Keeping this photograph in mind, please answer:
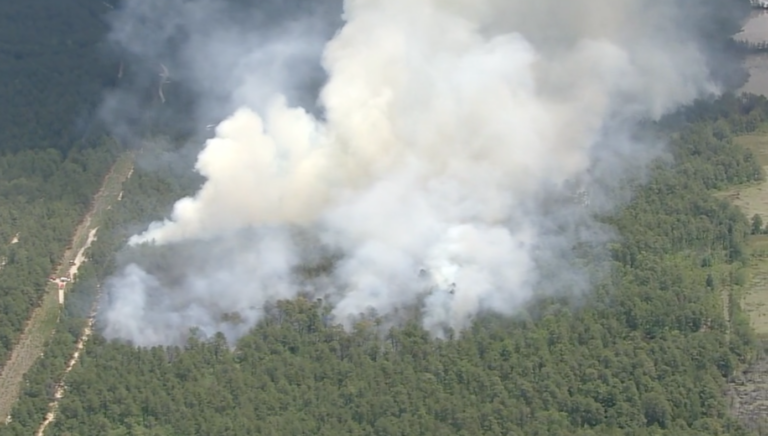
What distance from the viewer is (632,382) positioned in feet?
153

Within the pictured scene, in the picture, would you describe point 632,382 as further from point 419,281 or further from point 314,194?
point 314,194

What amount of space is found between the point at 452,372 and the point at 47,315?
43.6ft

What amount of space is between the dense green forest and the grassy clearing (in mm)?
814

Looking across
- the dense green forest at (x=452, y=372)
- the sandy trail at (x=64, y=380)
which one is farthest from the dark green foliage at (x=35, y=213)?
the sandy trail at (x=64, y=380)

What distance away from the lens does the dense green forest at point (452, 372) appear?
149ft

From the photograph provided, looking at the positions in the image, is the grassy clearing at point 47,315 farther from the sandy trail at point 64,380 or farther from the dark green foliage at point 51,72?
the dark green foliage at point 51,72

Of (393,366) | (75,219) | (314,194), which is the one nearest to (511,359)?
(393,366)

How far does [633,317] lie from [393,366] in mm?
7023

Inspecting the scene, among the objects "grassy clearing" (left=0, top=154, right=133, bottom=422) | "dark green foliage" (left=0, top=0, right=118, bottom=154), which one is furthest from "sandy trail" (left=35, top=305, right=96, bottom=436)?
"dark green foliage" (left=0, top=0, right=118, bottom=154)

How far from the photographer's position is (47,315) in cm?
5441

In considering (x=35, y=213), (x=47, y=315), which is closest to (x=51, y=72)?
(x=35, y=213)

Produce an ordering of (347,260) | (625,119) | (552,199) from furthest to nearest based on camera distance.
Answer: (625,119), (552,199), (347,260)

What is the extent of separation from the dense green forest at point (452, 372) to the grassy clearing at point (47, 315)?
32.0 inches

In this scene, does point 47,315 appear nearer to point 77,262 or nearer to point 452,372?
point 77,262
